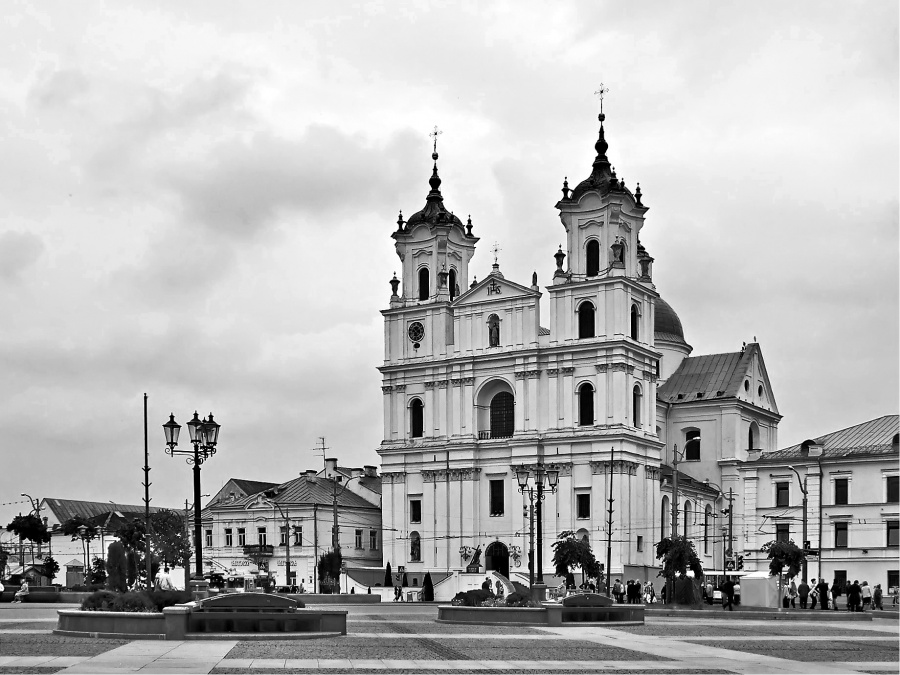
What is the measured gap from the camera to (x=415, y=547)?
3780 inches

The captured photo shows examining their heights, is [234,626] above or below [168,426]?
below

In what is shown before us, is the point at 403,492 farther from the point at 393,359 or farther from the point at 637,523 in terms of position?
the point at 637,523

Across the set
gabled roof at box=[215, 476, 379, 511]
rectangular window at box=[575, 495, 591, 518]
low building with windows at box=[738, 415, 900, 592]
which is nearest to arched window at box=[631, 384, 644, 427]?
rectangular window at box=[575, 495, 591, 518]

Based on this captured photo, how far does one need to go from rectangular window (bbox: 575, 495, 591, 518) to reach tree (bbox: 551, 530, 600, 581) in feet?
27.0

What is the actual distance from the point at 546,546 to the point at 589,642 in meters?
61.8

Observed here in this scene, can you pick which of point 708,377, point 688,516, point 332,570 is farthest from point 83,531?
point 708,377

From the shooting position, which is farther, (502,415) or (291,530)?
(291,530)

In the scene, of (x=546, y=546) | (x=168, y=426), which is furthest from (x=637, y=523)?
(x=168, y=426)

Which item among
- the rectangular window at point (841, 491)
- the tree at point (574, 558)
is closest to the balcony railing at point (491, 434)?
the tree at point (574, 558)

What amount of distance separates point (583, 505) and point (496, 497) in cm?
654

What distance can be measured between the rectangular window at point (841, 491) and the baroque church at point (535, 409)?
27.3 ft

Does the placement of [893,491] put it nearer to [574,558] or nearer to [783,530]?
[783,530]

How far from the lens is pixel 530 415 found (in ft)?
305

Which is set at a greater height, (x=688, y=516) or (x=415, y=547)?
(x=688, y=516)
